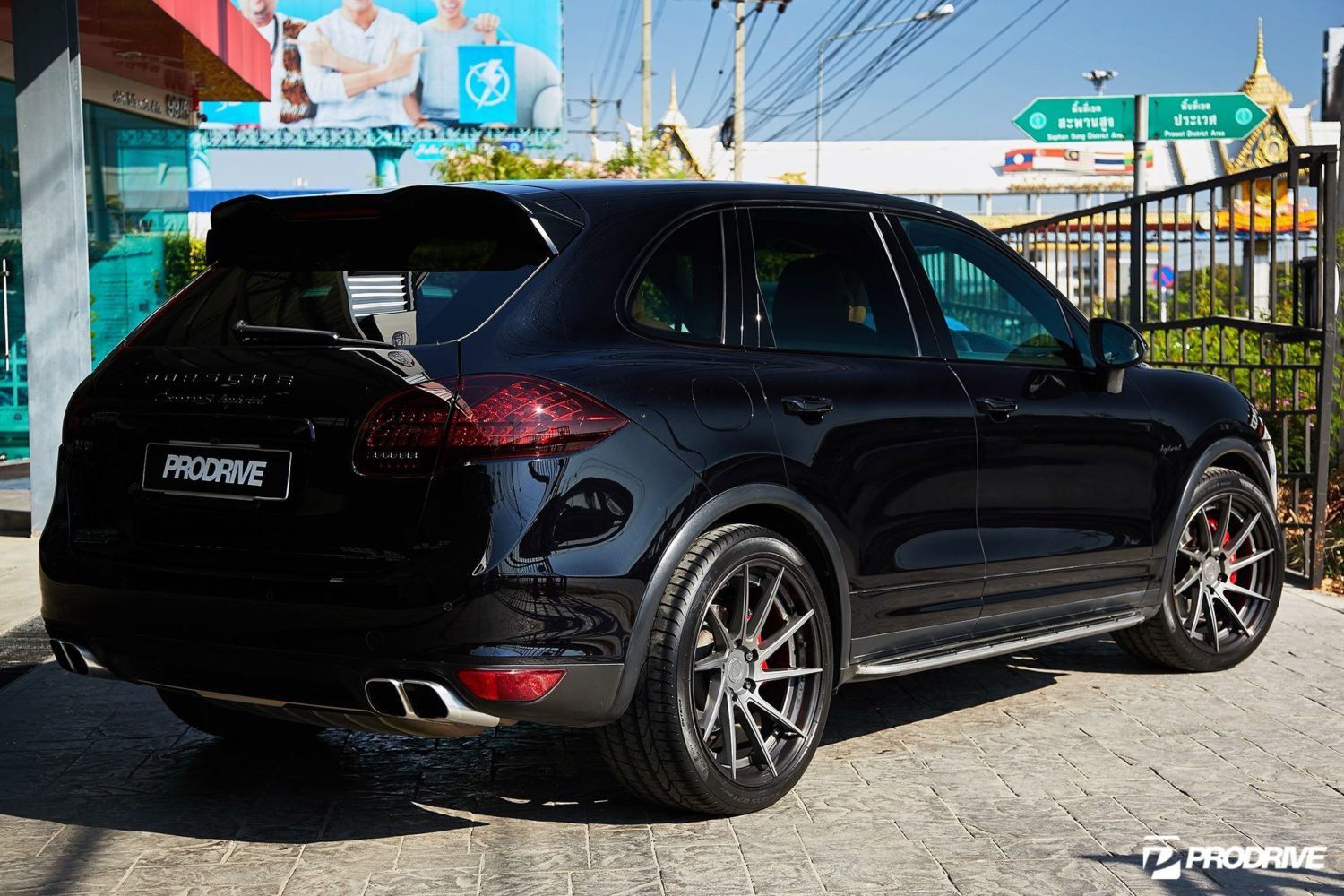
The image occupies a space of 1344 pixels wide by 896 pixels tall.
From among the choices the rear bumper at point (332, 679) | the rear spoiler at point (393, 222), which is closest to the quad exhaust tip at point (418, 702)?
the rear bumper at point (332, 679)

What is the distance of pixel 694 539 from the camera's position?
14.3 ft

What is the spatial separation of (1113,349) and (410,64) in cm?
5029

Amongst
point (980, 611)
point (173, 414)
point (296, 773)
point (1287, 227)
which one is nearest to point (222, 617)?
point (173, 414)

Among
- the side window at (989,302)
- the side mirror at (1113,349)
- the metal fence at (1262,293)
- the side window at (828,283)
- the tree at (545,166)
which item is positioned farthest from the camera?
the tree at (545,166)

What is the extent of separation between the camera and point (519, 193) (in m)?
4.46

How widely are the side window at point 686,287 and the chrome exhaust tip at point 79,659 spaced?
1694 millimetres

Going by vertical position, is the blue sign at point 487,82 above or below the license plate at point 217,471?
above

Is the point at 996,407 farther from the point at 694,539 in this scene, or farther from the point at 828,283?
the point at 694,539

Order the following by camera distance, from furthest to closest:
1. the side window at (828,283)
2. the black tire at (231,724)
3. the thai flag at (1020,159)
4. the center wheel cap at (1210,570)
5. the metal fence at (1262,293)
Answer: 1. the thai flag at (1020,159)
2. the metal fence at (1262,293)
3. the center wheel cap at (1210,570)
4. the black tire at (231,724)
5. the side window at (828,283)

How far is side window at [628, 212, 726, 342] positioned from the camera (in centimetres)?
458

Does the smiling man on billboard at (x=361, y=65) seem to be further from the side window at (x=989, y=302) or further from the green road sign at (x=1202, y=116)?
the side window at (x=989, y=302)

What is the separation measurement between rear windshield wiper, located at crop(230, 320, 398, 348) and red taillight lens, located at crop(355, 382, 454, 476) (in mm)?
200

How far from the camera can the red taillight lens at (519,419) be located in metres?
4.01

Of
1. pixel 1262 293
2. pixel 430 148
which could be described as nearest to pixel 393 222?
pixel 1262 293
